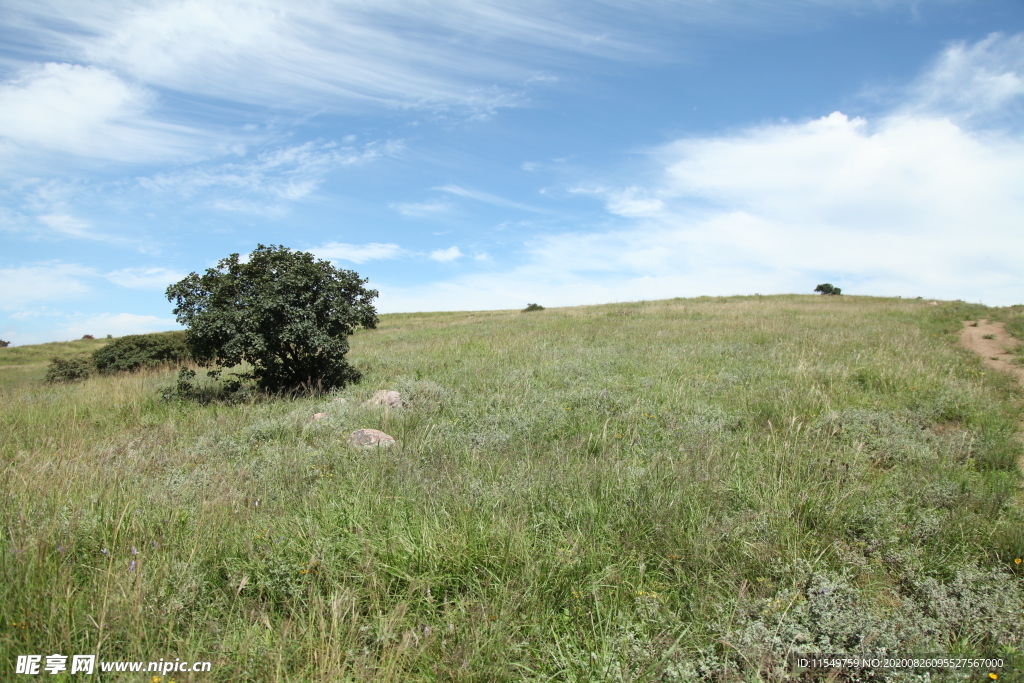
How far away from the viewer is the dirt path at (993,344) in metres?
11.4

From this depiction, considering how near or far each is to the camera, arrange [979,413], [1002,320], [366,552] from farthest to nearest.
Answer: [1002,320], [979,413], [366,552]

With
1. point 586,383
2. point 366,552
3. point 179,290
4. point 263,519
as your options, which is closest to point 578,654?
point 366,552

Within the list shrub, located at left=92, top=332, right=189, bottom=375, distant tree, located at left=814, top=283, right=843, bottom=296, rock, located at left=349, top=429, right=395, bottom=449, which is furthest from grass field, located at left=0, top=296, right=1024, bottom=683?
distant tree, located at left=814, top=283, right=843, bottom=296

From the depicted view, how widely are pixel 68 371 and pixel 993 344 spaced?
103 feet

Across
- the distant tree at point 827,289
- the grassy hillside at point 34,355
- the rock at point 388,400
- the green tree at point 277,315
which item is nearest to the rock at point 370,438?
the rock at point 388,400

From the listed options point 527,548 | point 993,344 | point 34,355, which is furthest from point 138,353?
point 993,344

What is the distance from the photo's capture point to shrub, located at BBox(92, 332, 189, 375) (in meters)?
21.0

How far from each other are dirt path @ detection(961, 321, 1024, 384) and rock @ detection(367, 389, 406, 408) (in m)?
11.7

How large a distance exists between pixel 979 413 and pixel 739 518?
583cm

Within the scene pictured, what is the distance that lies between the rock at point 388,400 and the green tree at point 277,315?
2125 mm

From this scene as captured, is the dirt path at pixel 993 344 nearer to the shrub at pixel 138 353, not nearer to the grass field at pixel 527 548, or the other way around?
the grass field at pixel 527 548

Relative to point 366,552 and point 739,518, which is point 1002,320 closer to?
point 739,518

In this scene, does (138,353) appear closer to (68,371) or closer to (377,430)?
(68,371)

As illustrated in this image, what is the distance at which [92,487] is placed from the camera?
4.43 metres
